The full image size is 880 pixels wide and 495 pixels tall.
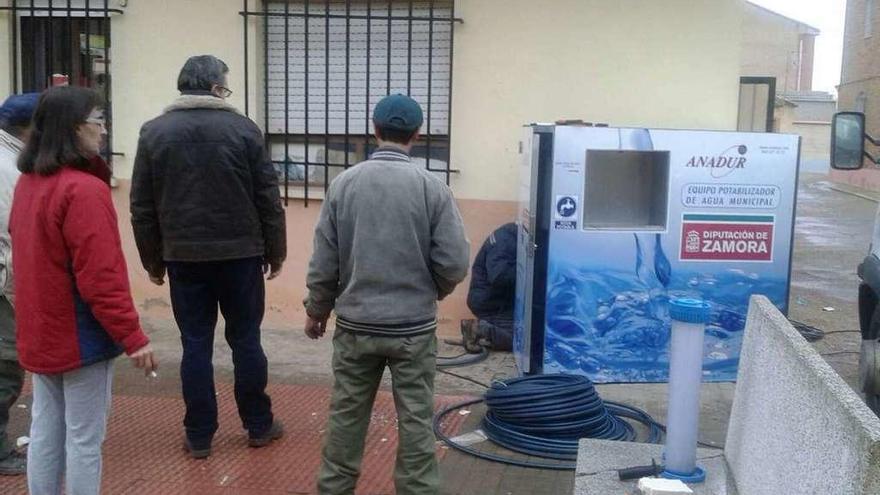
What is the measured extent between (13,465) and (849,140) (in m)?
4.76

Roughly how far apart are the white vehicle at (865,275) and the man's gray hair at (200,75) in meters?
3.37

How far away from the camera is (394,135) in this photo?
3875 mm

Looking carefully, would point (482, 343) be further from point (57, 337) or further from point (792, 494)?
point (792, 494)

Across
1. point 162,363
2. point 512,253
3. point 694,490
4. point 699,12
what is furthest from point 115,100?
point 694,490

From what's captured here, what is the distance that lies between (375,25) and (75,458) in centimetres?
467

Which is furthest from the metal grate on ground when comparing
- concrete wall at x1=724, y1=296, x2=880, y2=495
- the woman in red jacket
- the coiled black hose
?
concrete wall at x1=724, y1=296, x2=880, y2=495

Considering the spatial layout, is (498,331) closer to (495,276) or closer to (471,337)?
(471,337)

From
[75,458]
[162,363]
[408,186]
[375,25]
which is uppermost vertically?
[375,25]

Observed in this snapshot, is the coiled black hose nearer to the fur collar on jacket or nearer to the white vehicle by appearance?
the white vehicle

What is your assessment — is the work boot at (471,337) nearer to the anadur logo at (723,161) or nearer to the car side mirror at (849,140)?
the anadur logo at (723,161)

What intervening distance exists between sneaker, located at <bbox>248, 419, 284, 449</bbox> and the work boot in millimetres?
2174

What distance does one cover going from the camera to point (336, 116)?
751 centimetres

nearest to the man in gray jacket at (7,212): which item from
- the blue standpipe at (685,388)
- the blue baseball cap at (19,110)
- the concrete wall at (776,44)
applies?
the blue baseball cap at (19,110)

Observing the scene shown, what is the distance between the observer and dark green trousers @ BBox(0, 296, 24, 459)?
430 cm
